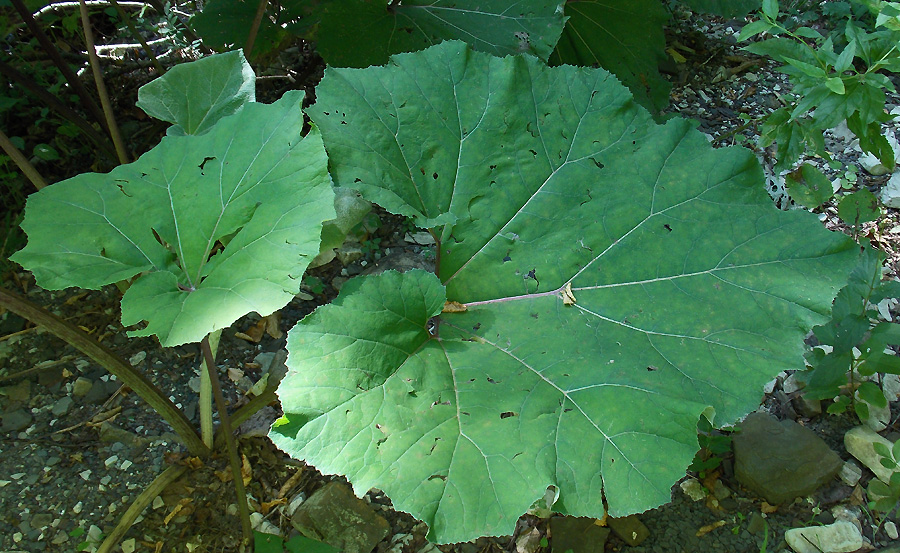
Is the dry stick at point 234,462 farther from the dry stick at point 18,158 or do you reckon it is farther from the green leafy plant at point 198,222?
the dry stick at point 18,158

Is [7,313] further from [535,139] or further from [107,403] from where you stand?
[535,139]

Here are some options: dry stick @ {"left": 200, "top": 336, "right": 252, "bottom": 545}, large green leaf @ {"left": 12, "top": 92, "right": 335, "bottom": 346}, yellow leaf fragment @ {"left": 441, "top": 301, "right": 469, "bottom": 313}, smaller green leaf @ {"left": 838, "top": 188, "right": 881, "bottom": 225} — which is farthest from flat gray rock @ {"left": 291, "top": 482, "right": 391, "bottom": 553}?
smaller green leaf @ {"left": 838, "top": 188, "right": 881, "bottom": 225}

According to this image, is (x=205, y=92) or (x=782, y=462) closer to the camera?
(x=205, y=92)

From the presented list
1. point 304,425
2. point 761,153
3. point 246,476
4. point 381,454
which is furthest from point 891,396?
point 246,476

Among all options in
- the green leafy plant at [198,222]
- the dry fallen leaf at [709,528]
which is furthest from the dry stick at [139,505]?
the dry fallen leaf at [709,528]

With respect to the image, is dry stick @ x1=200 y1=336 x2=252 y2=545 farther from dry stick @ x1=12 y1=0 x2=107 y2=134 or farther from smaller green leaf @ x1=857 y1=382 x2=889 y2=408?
smaller green leaf @ x1=857 y1=382 x2=889 y2=408

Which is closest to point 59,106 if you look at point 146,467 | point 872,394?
point 146,467

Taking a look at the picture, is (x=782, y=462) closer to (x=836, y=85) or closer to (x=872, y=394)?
(x=872, y=394)
